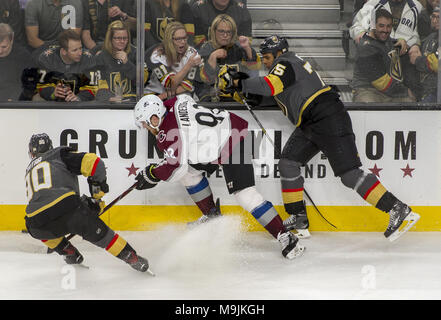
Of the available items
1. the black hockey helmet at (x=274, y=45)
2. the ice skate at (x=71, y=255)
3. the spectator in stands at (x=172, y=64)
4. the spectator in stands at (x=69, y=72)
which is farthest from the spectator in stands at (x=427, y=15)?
the ice skate at (x=71, y=255)

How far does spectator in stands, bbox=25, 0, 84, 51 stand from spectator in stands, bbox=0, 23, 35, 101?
0.34ft

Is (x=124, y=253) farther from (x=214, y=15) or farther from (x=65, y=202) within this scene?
(x=214, y=15)

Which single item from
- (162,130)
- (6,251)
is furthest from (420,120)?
(6,251)

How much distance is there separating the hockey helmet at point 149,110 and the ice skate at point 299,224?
1.03 m

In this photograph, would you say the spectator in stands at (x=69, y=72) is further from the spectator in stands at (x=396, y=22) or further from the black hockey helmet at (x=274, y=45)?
the spectator in stands at (x=396, y=22)

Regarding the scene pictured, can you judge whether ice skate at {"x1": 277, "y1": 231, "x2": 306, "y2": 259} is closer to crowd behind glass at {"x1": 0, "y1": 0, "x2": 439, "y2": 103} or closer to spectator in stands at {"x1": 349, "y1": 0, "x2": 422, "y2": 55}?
crowd behind glass at {"x1": 0, "y1": 0, "x2": 439, "y2": 103}

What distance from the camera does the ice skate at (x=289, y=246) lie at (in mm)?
3660

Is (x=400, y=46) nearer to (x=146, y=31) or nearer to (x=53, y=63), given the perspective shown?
(x=146, y=31)

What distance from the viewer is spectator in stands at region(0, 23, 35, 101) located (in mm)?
4152

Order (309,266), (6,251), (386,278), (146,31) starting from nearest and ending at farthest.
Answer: (386,278) < (309,266) < (6,251) < (146,31)

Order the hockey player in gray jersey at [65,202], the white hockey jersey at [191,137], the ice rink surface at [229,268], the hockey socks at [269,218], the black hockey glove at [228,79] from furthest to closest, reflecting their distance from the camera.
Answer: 1. the black hockey glove at [228,79]
2. the hockey socks at [269,218]
3. the white hockey jersey at [191,137]
4. the hockey player in gray jersey at [65,202]
5. the ice rink surface at [229,268]

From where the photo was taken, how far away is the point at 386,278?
333 cm

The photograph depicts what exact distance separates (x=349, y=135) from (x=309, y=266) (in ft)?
2.80

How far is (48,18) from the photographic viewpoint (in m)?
4.14
